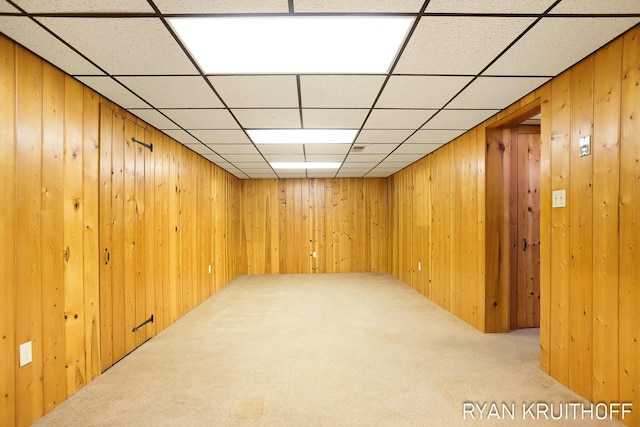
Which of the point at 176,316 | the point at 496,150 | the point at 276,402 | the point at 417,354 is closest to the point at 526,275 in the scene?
the point at 496,150

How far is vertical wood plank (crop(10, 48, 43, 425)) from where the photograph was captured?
1946 millimetres

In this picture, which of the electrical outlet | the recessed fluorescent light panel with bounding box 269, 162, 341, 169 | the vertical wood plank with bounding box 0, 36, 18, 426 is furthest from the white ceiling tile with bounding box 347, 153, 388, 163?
the electrical outlet

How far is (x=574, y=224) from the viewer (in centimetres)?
236

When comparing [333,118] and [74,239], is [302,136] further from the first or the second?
[74,239]

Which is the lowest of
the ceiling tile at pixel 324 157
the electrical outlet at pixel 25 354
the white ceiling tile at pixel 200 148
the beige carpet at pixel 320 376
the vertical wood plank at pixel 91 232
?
the beige carpet at pixel 320 376

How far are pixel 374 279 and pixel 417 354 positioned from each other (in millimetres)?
3922

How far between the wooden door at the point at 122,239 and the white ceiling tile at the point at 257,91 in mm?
1112

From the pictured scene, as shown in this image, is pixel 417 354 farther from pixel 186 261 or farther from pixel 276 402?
pixel 186 261

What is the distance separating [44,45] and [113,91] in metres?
0.69

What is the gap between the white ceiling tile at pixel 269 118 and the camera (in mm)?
3066

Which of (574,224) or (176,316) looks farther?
(176,316)

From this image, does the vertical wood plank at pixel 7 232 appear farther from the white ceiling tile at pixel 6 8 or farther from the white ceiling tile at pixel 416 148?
the white ceiling tile at pixel 416 148

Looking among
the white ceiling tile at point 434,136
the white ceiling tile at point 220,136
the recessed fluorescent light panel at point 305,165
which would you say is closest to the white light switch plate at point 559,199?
the white ceiling tile at point 434,136

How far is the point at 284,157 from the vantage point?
528cm
